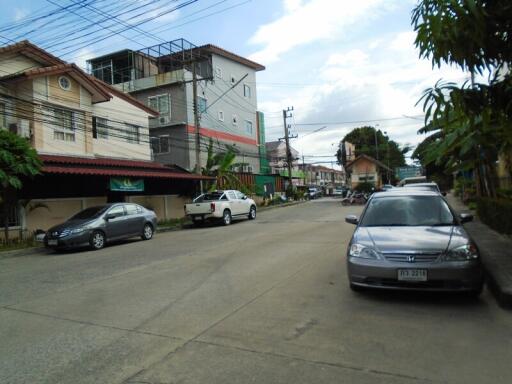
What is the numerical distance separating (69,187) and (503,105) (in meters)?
17.6

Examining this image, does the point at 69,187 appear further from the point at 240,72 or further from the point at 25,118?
the point at 240,72

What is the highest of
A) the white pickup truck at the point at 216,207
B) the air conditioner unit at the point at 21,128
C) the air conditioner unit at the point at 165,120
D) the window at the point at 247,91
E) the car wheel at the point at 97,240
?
the window at the point at 247,91

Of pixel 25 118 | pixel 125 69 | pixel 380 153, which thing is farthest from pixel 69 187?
pixel 380 153

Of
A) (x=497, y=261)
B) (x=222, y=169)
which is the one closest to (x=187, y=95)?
(x=222, y=169)

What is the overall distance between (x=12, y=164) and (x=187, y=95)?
20847 millimetres

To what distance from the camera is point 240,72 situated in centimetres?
4116

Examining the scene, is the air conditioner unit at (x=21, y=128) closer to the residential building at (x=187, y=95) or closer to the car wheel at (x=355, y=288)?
the residential building at (x=187, y=95)

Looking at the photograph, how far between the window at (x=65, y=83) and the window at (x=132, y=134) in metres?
4.35

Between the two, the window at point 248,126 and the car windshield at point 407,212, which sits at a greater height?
the window at point 248,126

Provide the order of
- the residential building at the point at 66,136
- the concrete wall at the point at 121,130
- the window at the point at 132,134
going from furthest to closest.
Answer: the window at the point at 132,134 → the concrete wall at the point at 121,130 → the residential building at the point at 66,136

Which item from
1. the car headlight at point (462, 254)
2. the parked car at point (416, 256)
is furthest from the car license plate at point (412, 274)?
the car headlight at point (462, 254)

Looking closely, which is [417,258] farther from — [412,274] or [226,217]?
[226,217]

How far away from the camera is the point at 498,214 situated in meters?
11.8

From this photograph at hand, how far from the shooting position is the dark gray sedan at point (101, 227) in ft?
44.7
